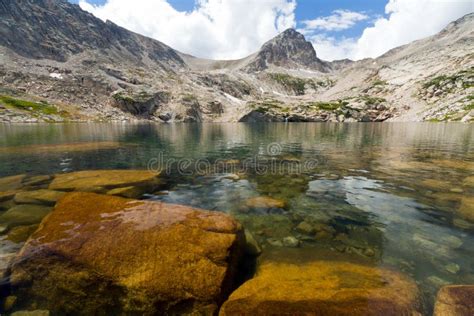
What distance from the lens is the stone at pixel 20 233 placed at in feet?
30.0

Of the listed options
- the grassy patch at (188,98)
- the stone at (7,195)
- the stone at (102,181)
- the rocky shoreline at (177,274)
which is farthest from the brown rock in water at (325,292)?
the grassy patch at (188,98)

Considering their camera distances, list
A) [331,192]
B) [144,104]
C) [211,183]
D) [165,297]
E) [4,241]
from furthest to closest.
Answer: [144,104] < [211,183] < [331,192] < [4,241] < [165,297]

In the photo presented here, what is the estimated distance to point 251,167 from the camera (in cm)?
2436

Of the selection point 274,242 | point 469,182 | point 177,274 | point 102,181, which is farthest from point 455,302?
point 102,181

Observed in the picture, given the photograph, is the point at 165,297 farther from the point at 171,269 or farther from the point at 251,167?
the point at 251,167

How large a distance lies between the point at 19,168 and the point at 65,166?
3.49 meters

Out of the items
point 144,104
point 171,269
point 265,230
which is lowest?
point 265,230

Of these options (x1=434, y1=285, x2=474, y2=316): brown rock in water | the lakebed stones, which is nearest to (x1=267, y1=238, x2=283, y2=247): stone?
the lakebed stones

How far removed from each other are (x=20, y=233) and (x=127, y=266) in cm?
599

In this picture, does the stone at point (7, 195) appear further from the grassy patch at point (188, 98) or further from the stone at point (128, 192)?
the grassy patch at point (188, 98)

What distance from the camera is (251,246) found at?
31.2 feet

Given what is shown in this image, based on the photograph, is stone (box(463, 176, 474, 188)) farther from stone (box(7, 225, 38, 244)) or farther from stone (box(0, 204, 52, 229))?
stone (box(0, 204, 52, 229))

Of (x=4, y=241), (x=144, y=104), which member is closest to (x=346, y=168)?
(x=4, y=241)

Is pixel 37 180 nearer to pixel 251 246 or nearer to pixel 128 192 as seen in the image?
pixel 128 192
